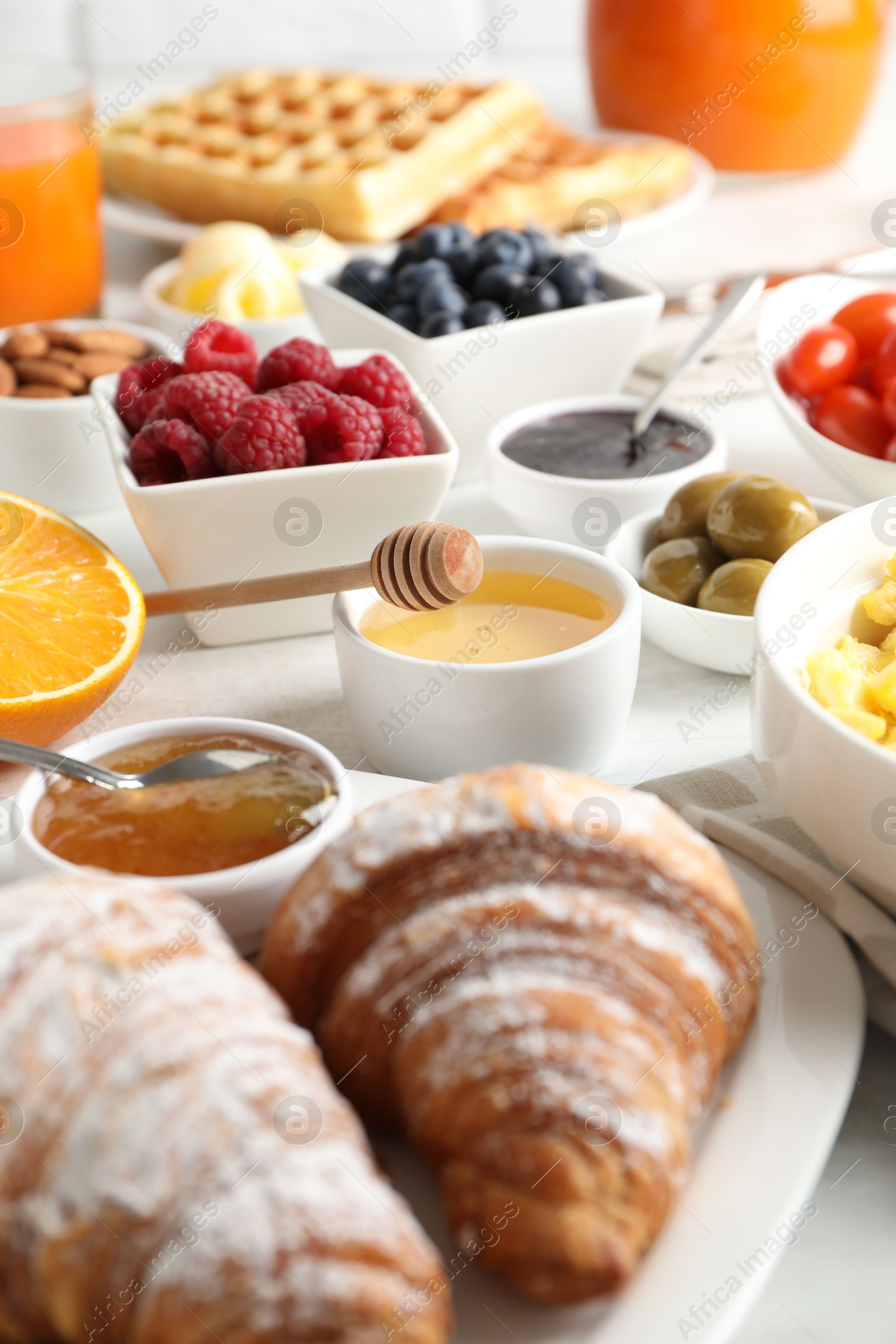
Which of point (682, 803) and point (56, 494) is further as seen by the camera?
point (56, 494)

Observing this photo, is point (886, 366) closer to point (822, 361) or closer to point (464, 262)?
point (822, 361)

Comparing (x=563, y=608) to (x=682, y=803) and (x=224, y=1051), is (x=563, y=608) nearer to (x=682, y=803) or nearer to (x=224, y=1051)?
(x=682, y=803)

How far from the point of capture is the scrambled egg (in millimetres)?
850

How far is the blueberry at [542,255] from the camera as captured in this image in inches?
58.7

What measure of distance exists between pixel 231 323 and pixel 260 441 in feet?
1.90

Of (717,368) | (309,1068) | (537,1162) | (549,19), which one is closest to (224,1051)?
(309,1068)

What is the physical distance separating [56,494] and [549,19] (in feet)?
8.49

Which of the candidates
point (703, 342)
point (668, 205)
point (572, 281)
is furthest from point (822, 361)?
point (668, 205)

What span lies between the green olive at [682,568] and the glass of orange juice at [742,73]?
4.54ft

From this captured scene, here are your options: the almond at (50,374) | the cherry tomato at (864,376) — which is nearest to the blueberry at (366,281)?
the almond at (50,374)

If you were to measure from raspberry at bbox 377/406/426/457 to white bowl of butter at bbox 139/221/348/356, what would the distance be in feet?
1.61

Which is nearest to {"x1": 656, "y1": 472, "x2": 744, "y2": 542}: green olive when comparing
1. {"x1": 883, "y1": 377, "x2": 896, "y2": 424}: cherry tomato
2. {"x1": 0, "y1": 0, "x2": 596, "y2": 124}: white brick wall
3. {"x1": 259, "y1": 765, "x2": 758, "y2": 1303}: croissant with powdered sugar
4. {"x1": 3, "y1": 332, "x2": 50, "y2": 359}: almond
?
{"x1": 883, "y1": 377, "x2": 896, "y2": 424}: cherry tomato

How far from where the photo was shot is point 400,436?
117cm

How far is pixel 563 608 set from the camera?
1.06 meters
